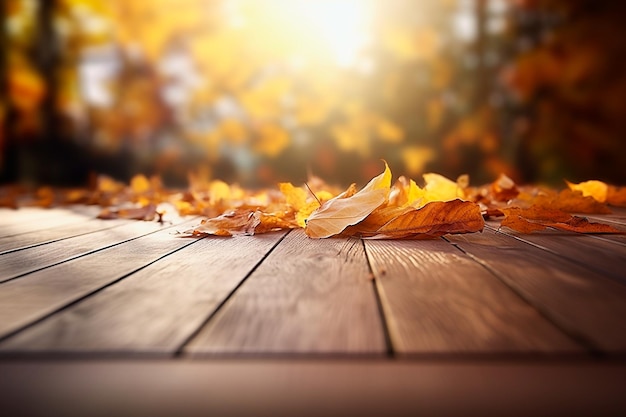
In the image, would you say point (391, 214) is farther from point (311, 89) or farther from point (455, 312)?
point (311, 89)

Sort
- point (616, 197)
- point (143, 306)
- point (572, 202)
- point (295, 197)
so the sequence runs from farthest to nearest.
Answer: point (616, 197)
point (572, 202)
point (295, 197)
point (143, 306)

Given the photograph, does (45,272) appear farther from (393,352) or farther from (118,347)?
(393,352)

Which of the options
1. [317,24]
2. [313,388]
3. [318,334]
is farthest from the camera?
[317,24]

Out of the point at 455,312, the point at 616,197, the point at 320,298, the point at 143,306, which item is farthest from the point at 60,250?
the point at 616,197

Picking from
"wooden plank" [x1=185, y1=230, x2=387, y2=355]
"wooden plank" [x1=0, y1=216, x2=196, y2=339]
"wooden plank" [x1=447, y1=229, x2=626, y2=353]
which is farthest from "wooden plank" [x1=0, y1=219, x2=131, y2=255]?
"wooden plank" [x1=447, y1=229, x2=626, y2=353]

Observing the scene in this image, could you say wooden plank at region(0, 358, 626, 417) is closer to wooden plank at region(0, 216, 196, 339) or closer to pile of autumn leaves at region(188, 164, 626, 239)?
wooden plank at region(0, 216, 196, 339)

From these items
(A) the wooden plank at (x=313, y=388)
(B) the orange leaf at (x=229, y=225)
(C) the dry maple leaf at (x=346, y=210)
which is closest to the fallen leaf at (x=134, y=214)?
(B) the orange leaf at (x=229, y=225)

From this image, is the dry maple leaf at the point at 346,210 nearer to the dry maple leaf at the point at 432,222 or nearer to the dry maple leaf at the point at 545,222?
the dry maple leaf at the point at 432,222
